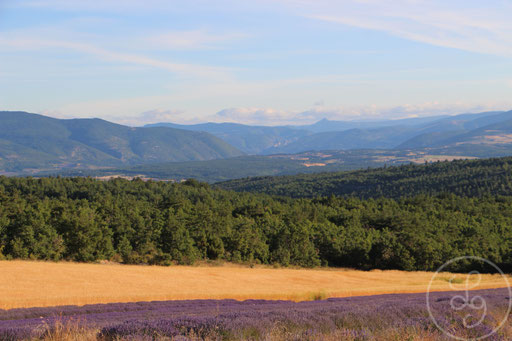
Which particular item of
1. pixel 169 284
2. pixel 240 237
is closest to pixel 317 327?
pixel 169 284

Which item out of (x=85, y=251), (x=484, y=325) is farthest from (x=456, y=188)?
(x=484, y=325)

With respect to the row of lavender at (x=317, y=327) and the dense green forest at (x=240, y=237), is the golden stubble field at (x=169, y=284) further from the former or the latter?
the row of lavender at (x=317, y=327)

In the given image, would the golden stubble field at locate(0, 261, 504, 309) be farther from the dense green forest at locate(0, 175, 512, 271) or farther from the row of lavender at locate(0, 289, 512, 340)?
the row of lavender at locate(0, 289, 512, 340)

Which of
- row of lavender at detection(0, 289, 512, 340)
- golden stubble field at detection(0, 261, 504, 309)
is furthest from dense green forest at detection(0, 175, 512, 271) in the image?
row of lavender at detection(0, 289, 512, 340)

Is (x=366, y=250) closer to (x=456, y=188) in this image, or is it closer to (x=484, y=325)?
(x=484, y=325)

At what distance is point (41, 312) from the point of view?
24.7m

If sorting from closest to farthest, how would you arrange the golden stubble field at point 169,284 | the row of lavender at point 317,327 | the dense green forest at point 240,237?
the row of lavender at point 317,327, the golden stubble field at point 169,284, the dense green forest at point 240,237

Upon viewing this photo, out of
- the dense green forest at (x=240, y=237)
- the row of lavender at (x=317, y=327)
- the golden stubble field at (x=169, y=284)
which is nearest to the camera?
the row of lavender at (x=317, y=327)

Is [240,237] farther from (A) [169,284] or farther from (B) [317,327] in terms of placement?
(B) [317,327]

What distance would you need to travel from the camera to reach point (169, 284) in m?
44.3

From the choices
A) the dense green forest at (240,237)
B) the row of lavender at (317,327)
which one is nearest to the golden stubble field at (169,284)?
the dense green forest at (240,237)

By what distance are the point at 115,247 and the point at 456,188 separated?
146 metres

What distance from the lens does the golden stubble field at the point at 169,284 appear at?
116ft

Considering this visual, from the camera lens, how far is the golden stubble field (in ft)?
116
